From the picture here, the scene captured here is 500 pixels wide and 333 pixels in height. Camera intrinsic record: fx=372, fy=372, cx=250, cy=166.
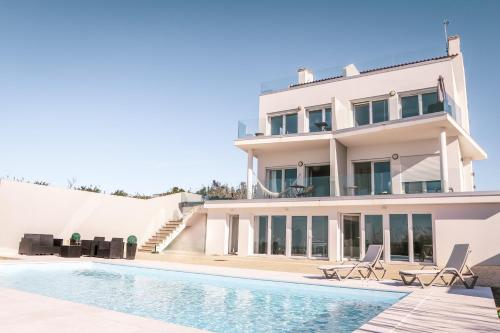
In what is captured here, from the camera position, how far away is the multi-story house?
15.0 meters

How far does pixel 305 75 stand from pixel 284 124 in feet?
12.9

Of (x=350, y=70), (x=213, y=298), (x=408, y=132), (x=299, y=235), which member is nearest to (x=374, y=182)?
(x=408, y=132)

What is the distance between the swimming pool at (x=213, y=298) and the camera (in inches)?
251

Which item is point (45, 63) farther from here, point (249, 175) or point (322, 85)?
point (322, 85)

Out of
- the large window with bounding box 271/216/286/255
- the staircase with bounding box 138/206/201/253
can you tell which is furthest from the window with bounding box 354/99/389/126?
the staircase with bounding box 138/206/201/253

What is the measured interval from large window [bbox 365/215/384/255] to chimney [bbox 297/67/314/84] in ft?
33.5

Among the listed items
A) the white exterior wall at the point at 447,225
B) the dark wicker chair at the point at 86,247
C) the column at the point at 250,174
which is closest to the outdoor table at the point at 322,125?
the column at the point at 250,174

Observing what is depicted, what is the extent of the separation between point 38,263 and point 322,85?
15.7 meters

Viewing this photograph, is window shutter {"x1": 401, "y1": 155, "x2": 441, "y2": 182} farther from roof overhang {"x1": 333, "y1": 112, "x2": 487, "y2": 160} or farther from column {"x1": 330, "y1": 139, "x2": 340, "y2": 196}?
column {"x1": 330, "y1": 139, "x2": 340, "y2": 196}

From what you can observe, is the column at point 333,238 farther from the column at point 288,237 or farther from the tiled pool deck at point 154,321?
the tiled pool deck at point 154,321

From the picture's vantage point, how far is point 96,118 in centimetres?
2022

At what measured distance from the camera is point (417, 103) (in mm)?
17766

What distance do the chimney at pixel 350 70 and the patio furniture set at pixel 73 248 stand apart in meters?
14.3

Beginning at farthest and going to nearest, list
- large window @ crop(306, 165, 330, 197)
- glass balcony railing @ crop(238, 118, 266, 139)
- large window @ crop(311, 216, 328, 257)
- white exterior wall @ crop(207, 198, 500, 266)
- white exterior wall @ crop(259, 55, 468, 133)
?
glass balcony railing @ crop(238, 118, 266, 139) < large window @ crop(306, 165, 330, 197) < white exterior wall @ crop(259, 55, 468, 133) < large window @ crop(311, 216, 328, 257) < white exterior wall @ crop(207, 198, 500, 266)
